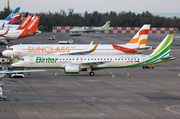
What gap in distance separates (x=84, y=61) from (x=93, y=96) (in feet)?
54.7

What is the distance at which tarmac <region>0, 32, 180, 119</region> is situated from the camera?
93.7ft

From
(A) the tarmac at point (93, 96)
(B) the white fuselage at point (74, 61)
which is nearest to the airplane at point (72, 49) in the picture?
(B) the white fuselage at point (74, 61)

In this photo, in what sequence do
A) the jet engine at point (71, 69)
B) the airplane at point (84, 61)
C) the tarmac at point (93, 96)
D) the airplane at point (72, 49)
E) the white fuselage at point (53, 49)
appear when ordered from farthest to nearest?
1. the airplane at point (72, 49)
2. the white fuselage at point (53, 49)
3. the airplane at point (84, 61)
4. the jet engine at point (71, 69)
5. the tarmac at point (93, 96)

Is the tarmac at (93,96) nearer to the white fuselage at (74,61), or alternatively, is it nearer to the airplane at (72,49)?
the white fuselage at (74,61)

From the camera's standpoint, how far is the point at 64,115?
27797 millimetres

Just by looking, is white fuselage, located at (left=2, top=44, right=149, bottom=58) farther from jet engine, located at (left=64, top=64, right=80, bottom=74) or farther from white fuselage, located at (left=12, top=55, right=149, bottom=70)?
jet engine, located at (left=64, top=64, right=80, bottom=74)

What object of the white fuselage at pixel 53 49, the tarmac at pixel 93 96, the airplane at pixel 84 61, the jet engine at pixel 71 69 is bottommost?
the tarmac at pixel 93 96

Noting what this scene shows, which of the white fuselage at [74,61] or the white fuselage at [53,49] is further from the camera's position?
Result: the white fuselage at [53,49]

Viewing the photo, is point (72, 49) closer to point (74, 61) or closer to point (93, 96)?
point (74, 61)

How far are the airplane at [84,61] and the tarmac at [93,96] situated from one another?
1511 millimetres

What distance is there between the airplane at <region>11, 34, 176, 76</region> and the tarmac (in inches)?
59.5

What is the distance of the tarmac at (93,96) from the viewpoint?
28562 mm

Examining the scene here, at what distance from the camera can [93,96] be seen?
3619 cm

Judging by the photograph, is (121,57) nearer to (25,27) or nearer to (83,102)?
(83,102)
